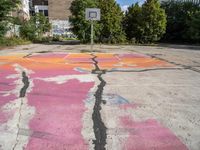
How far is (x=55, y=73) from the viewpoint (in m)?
11.6

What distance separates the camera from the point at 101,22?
119 feet

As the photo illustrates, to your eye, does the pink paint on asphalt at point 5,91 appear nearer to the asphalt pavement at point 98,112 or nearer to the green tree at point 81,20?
the asphalt pavement at point 98,112

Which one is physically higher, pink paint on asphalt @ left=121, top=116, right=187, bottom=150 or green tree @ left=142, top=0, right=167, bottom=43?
green tree @ left=142, top=0, right=167, bottom=43

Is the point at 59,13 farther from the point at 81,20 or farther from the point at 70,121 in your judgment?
the point at 70,121

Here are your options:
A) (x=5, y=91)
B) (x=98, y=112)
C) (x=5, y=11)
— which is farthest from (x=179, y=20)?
(x=98, y=112)

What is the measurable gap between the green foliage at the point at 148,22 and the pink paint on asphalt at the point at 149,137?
32.0 meters

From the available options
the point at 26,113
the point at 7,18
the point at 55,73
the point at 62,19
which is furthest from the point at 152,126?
the point at 62,19

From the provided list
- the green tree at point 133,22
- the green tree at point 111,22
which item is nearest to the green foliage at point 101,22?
the green tree at point 111,22

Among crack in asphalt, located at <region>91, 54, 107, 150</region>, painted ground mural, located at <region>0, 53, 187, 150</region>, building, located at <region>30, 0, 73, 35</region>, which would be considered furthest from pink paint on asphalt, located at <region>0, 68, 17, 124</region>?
building, located at <region>30, 0, 73, 35</region>

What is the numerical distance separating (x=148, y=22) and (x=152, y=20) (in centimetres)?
50

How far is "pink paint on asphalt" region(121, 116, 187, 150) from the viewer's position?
4871 millimetres

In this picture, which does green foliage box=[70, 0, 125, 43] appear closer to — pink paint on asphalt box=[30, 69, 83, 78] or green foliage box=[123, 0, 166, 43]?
green foliage box=[123, 0, 166, 43]

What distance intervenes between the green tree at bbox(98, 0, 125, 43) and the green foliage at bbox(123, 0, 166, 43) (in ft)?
6.02

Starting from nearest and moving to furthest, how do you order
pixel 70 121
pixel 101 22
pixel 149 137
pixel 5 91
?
pixel 149 137, pixel 70 121, pixel 5 91, pixel 101 22
